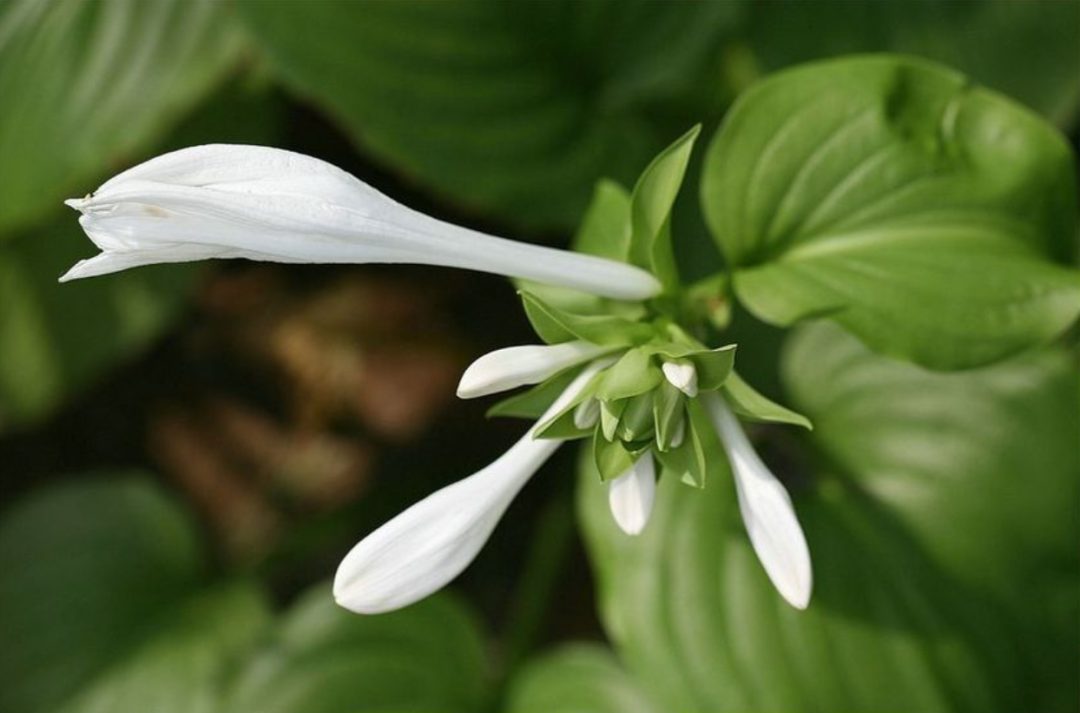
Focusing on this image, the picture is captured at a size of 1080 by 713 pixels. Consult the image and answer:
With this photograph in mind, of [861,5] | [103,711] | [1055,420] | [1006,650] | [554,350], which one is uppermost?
[861,5]

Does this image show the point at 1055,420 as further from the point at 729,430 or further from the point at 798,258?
the point at 729,430

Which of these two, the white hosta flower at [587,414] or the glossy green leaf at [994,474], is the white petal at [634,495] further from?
the glossy green leaf at [994,474]

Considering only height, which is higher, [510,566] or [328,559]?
[328,559]

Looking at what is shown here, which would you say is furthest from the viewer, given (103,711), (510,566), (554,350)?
(510,566)

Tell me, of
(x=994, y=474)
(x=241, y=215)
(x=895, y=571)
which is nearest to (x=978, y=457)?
(x=994, y=474)

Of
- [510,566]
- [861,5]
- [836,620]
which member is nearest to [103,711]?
[510,566]

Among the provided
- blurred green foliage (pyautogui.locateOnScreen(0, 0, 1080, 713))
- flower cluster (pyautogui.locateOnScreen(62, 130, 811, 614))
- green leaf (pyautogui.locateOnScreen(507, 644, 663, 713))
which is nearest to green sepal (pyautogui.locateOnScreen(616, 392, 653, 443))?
flower cluster (pyautogui.locateOnScreen(62, 130, 811, 614))
